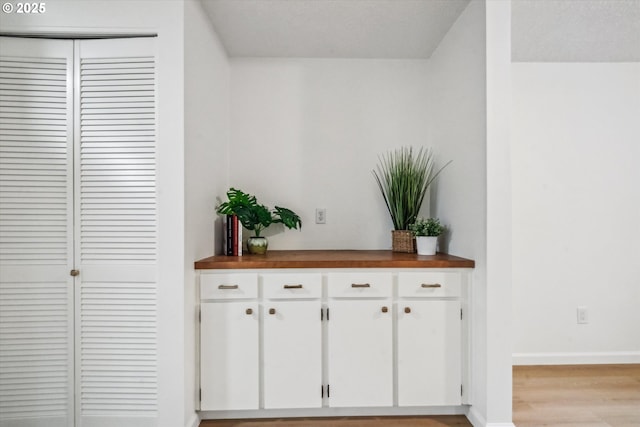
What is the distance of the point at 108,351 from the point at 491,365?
6.41 feet

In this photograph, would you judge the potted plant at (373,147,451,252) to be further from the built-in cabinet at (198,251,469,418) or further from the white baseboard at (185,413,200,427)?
the white baseboard at (185,413,200,427)

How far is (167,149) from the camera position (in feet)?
6.16

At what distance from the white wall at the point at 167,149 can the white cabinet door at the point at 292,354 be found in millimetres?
465

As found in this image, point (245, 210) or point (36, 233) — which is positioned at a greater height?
point (245, 210)

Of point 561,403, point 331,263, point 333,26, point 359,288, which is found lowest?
point 561,403

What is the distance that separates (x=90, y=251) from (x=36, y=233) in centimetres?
28

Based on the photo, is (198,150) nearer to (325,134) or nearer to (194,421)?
(325,134)

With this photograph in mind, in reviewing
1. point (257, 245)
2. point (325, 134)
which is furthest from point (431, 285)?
point (325, 134)

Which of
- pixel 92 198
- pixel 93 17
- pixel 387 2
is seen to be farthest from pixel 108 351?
pixel 387 2

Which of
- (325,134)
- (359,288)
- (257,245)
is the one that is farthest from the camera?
(325,134)

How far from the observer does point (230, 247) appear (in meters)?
2.36

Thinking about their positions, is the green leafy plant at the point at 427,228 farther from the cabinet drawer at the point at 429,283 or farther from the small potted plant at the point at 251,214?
the small potted plant at the point at 251,214

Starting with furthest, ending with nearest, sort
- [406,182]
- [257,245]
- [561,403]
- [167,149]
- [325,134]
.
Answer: [325,134] < [406,182] < [257,245] < [561,403] < [167,149]

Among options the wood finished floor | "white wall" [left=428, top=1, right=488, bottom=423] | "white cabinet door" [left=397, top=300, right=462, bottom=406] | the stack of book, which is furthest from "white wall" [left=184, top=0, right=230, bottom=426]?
"white wall" [left=428, top=1, right=488, bottom=423]
